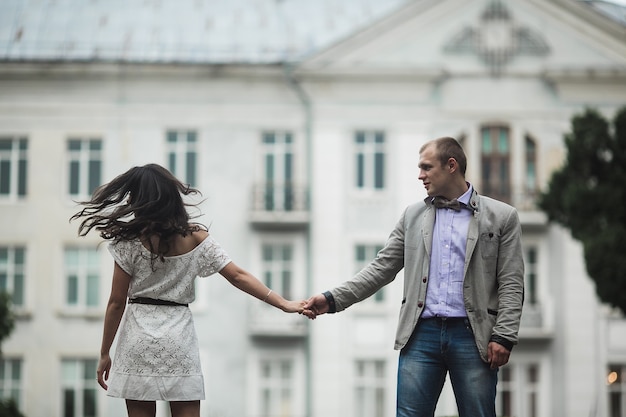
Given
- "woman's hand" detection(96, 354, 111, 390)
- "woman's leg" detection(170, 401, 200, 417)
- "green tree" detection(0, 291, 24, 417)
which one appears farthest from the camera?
"green tree" detection(0, 291, 24, 417)

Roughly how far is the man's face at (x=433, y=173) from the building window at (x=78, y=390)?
2505 centimetres

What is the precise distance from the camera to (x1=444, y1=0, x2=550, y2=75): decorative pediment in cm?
3188

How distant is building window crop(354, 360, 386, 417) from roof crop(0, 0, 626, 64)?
28.2 feet

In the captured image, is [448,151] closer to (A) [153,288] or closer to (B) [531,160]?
(A) [153,288]

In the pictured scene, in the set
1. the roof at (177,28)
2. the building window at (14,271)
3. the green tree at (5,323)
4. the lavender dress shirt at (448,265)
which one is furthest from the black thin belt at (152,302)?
the building window at (14,271)

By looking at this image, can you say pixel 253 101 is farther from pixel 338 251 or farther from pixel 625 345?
pixel 625 345

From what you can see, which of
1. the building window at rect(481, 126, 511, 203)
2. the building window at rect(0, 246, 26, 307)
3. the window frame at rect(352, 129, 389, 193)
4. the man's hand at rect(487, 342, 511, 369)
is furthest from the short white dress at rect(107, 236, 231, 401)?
Answer: the building window at rect(0, 246, 26, 307)

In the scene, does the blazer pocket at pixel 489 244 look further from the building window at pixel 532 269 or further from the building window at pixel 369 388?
the building window at pixel 532 269

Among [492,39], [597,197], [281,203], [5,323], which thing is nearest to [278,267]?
[281,203]

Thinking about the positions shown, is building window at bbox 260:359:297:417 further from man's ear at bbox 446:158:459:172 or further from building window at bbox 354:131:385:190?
man's ear at bbox 446:158:459:172

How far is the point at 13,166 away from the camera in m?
32.1

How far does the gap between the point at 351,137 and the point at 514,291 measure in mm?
24937

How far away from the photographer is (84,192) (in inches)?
1256

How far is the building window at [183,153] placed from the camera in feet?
104
